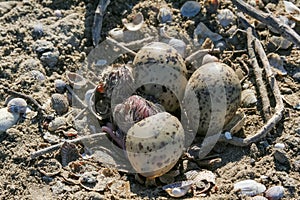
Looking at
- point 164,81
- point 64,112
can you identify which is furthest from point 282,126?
point 64,112

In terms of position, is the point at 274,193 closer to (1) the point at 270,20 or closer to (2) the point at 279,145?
(2) the point at 279,145

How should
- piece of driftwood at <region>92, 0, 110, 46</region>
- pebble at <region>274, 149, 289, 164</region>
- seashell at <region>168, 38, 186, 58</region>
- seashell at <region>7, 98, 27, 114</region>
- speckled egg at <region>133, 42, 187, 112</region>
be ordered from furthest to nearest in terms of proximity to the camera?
piece of driftwood at <region>92, 0, 110, 46</region> < seashell at <region>168, 38, 186, 58</region> < seashell at <region>7, 98, 27, 114</region> < speckled egg at <region>133, 42, 187, 112</region> < pebble at <region>274, 149, 289, 164</region>

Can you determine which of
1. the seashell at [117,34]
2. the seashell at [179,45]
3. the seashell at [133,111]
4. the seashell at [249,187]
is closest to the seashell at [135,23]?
the seashell at [117,34]

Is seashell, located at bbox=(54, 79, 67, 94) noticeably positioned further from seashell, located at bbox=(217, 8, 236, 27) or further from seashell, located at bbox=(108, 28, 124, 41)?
seashell, located at bbox=(217, 8, 236, 27)

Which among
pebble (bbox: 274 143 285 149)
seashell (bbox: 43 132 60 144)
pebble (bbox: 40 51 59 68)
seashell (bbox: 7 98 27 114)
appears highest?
pebble (bbox: 40 51 59 68)

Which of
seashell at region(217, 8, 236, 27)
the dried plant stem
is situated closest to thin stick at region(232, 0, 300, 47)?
seashell at region(217, 8, 236, 27)

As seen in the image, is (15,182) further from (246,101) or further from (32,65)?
(246,101)

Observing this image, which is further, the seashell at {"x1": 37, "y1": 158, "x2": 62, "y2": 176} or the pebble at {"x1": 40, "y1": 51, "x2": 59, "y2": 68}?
the pebble at {"x1": 40, "y1": 51, "x2": 59, "y2": 68}
